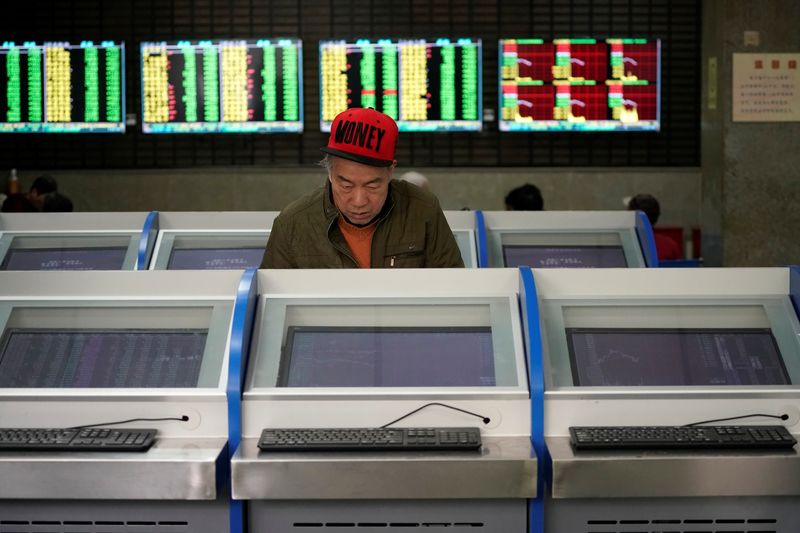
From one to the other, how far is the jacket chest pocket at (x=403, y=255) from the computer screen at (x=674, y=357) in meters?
0.89

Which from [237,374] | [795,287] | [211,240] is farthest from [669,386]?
[211,240]

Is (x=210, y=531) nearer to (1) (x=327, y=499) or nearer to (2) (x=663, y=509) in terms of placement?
(1) (x=327, y=499)

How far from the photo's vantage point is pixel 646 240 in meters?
5.45

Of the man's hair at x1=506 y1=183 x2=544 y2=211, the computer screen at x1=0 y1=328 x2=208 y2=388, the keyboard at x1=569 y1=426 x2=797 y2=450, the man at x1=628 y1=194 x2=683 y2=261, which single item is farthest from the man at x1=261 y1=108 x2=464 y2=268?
the man's hair at x1=506 y1=183 x2=544 y2=211

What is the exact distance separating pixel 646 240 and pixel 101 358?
11.0 feet

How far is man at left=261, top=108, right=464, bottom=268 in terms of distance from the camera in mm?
3500

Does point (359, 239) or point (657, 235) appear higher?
point (359, 239)

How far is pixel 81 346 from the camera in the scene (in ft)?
9.37

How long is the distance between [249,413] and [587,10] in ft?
23.5

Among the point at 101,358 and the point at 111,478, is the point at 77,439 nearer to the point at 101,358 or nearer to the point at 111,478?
the point at 111,478

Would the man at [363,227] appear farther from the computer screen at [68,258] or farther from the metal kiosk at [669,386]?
the computer screen at [68,258]

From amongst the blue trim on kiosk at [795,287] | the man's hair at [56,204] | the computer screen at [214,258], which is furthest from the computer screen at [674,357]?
the man's hair at [56,204]

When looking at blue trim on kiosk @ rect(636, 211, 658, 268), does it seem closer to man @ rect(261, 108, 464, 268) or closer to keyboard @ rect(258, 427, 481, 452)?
man @ rect(261, 108, 464, 268)

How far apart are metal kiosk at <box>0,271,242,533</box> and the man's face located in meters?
0.66
